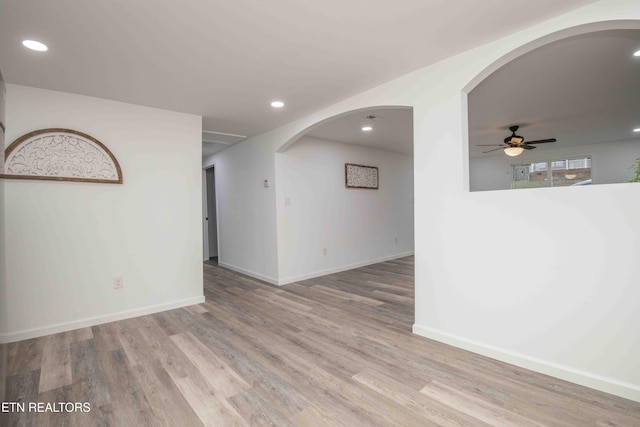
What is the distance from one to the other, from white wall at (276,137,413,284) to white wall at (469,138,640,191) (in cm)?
276

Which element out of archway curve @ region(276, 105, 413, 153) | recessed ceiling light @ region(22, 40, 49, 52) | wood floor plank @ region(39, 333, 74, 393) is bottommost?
wood floor plank @ region(39, 333, 74, 393)

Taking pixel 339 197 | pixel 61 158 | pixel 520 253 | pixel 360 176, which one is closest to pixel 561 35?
pixel 520 253

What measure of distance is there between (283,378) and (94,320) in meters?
2.28

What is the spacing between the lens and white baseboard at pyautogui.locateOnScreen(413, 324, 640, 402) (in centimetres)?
171

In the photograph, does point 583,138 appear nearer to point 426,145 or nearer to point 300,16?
point 426,145

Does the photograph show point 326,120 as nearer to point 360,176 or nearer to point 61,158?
point 360,176

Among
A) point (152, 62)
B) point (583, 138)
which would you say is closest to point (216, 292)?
point (152, 62)

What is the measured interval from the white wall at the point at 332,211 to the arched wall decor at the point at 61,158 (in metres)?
2.12

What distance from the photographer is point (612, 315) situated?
175 cm

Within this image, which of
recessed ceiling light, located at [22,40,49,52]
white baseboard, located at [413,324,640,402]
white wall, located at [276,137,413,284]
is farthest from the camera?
white wall, located at [276,137,413,284]

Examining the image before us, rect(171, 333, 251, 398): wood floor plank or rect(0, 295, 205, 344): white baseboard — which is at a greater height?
rect(0, 295, 205, 344): white baseboard

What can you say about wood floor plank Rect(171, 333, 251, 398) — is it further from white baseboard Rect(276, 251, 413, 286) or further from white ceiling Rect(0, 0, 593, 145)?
white ceiling Rect(0, 0, 593, 145)

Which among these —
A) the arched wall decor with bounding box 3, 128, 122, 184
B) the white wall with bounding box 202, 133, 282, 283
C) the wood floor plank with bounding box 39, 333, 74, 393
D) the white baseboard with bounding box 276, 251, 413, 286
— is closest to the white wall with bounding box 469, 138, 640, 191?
the white baseboard with bounding box 276, 251, 413, 286

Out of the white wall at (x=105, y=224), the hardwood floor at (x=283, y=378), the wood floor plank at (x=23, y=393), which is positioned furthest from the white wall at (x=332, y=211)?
the wood floor plank at (x=23, y=393)
